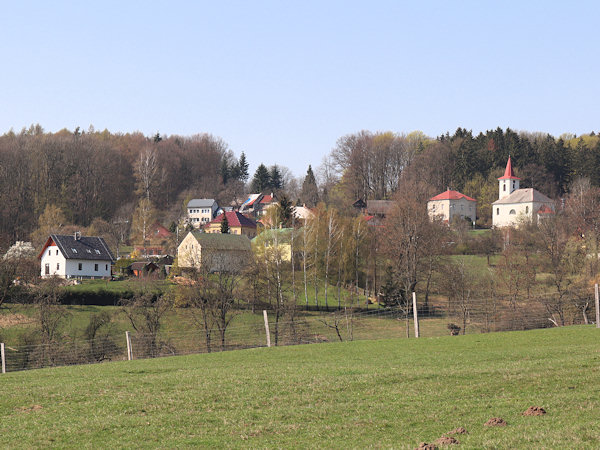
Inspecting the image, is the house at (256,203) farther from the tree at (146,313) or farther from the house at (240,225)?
the tree at (146,313)

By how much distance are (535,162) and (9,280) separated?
107242mm

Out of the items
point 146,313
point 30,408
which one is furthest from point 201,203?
point 30,408

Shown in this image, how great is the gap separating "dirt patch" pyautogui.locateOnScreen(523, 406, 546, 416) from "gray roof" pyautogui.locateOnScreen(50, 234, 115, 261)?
75650mm

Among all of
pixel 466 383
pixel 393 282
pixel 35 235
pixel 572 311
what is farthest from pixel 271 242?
pixel 466 383

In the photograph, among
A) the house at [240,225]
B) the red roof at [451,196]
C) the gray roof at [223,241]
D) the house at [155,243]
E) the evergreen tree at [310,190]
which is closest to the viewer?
the gray roof at [223,241]

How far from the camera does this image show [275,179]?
18125cm

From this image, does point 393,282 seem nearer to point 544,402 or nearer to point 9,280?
point 9,280

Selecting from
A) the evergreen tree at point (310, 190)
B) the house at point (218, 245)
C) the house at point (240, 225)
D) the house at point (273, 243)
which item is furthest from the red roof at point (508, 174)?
the house at point (273, 243)

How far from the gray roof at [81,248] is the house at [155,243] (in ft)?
51.2

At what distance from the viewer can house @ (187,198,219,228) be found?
144750 millimetres

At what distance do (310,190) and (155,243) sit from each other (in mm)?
57265

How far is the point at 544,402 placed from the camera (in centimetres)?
1085

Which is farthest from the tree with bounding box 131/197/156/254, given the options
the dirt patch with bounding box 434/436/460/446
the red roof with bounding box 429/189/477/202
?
the dirt patch with bounding box 434/436/460/446

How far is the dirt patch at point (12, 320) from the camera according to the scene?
4772 cm
